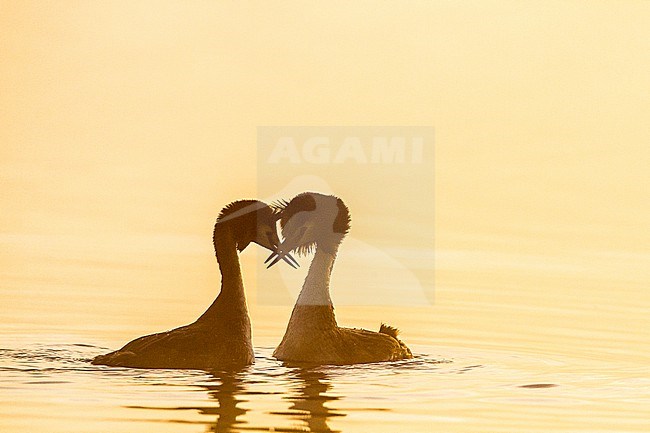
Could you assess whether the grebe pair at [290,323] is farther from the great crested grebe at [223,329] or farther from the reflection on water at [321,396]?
the reflection on water at [321,396]

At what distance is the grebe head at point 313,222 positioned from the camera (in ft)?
50.6

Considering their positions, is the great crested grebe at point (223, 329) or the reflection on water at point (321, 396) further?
the great crested grebe at point (223, 329)

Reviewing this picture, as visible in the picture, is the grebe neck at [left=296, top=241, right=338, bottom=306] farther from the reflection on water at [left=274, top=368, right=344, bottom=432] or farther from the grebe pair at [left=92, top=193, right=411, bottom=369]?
the reflection on water at [left=274, top=368, right=344, bottom=432]

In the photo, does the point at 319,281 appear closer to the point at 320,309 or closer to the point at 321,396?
the point at 320,309

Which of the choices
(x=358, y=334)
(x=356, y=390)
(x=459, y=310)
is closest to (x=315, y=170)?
(x=459, y=310)

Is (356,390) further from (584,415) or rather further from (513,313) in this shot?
(513,313)

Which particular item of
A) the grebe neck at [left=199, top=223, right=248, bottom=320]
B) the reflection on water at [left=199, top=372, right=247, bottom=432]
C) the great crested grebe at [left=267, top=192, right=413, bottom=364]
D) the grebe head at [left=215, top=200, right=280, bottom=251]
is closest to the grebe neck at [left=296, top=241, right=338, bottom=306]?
the great crested grebe at [left=267, top=192, right=413, bottom=364]

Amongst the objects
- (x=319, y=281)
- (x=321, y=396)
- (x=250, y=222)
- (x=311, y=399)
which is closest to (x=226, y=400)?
(x=311, y=399)

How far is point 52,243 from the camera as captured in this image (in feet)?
70.7

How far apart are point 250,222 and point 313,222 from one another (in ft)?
2.44

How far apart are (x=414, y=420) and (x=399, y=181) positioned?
13577 mm

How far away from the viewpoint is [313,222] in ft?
51.3

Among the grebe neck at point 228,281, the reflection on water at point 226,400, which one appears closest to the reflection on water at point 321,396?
the reflection on water at point 226,400

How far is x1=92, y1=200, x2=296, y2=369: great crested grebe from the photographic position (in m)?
14.2
